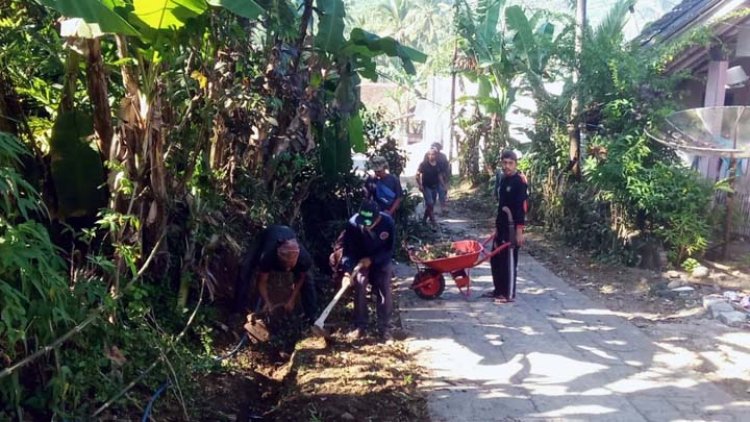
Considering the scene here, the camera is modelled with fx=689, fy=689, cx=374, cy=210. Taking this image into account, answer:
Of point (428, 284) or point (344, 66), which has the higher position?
point (344, 66)

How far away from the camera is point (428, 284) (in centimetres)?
827

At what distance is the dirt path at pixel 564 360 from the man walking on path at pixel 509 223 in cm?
27

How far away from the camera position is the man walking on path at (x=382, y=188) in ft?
30.5

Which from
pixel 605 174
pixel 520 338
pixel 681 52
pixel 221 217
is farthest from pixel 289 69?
pixel 681 52

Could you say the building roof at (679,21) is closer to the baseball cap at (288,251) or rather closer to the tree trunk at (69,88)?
the baseball cap at (288,251)

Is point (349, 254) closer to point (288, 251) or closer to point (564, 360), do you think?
point (288, 251)

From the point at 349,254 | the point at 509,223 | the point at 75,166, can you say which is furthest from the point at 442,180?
the point at 75,166

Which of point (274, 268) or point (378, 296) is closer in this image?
point (274, 268)

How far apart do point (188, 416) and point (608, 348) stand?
13.1 ft

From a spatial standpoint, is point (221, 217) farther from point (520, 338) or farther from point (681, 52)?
point (681, 52)

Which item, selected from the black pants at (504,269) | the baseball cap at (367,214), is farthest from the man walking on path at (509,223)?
the baseball cap at (367,214)

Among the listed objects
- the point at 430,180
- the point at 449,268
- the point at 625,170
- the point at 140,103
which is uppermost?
the point at 140,103

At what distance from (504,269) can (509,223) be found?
1.95 feet

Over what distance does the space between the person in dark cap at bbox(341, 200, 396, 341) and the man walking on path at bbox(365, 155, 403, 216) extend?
2382 mm
